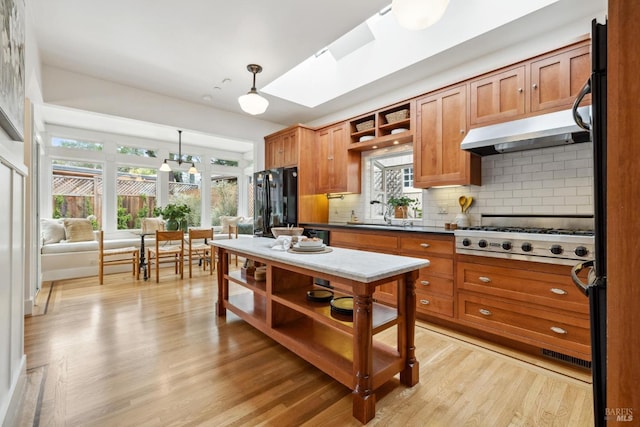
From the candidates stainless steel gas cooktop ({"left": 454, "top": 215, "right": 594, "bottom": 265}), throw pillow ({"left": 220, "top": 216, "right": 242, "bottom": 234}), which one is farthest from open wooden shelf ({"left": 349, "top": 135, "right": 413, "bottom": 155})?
throw pillow ({"left": 220, "top": 216, "right": 242, "bottom": 234})

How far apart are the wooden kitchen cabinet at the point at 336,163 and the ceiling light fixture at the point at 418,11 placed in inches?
96.5

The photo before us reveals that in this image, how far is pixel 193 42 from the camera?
2832 mm

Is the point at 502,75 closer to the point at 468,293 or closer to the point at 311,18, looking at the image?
the point at 311,18

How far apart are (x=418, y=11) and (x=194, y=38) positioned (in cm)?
222

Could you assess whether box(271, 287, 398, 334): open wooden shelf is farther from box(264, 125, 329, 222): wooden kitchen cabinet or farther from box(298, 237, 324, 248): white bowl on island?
box(264, 125, 329, 222): wooden kitchen cabinet

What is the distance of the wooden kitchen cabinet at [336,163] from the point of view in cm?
413

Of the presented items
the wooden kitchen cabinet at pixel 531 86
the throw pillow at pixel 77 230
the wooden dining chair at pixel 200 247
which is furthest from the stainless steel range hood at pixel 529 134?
the throw pillow at pixel 77 230

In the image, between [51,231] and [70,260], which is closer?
[70,260]

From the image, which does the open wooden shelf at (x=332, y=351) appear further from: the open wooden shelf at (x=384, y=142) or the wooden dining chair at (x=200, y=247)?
the wooden dining chair at (x=200, y=247)

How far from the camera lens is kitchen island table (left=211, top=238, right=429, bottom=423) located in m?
1.47

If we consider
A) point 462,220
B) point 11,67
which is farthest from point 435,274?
point 11,67

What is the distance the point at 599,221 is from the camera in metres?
0.76

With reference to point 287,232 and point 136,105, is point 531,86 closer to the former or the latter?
point 287,232

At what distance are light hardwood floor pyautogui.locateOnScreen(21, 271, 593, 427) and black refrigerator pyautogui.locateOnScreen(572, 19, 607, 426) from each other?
911 millimetres
